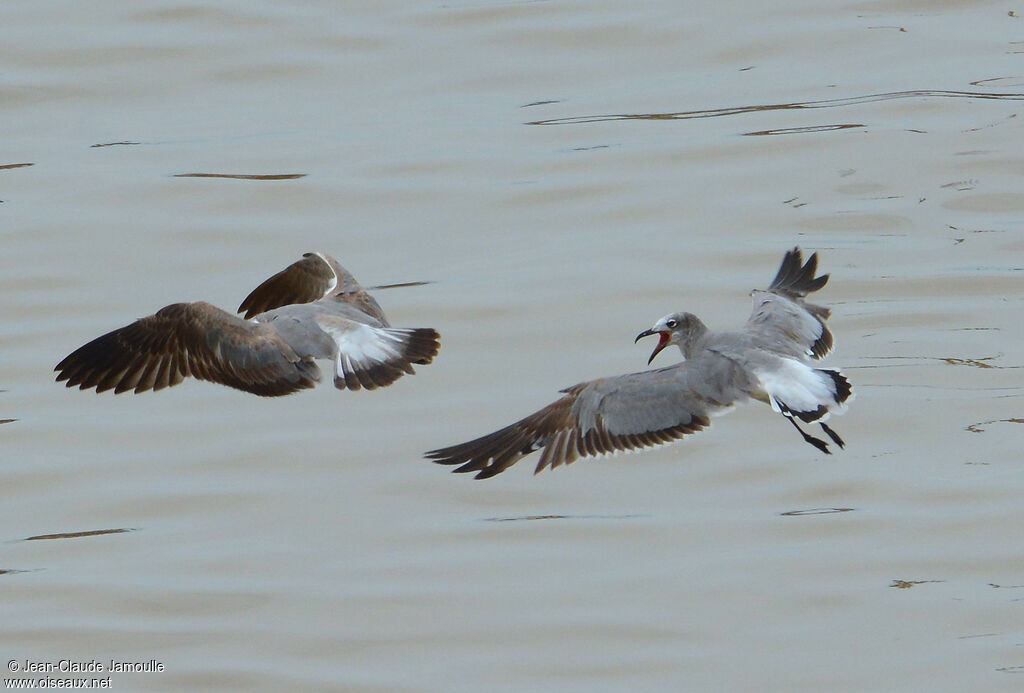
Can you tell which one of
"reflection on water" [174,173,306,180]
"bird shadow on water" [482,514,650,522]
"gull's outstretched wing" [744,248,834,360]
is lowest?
"bird shadow on water" [482,514,650,522]

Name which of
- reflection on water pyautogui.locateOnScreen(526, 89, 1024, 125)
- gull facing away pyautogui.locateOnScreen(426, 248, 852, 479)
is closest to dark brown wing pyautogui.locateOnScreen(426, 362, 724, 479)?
gull facing away pyautogui.locateOnScreen(426, 248, 852, 479)

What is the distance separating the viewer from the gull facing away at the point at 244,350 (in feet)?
25.1

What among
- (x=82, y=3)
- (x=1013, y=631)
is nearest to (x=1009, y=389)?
(x=1013, y=631)

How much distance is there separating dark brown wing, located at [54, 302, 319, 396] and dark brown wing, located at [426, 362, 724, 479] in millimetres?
851

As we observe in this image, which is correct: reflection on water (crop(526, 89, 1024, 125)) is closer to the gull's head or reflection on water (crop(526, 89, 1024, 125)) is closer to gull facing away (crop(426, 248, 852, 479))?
the gull's head

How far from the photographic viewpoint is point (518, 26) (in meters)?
15.2

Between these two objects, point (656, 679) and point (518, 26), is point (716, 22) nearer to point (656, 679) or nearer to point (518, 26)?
point (518, 26)

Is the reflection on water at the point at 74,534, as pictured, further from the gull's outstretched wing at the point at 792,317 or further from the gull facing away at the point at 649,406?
the gull's outstretched wing at the point at 792,317

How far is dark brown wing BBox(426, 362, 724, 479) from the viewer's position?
7258 mm

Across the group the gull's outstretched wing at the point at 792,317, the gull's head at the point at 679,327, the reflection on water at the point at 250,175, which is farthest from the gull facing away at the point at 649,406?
the reflection on water at the point at 250,175

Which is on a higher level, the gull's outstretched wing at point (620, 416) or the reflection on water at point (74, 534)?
the gull's outstretched wing at point (620, 416)

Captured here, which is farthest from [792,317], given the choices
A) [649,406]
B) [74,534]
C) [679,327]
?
[74,534]

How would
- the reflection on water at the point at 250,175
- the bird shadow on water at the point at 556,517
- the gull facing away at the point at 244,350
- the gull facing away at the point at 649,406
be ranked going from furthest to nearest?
the reflection on water at the point at 250,175
the bird shadow on water at the point at 556,517
the gull facing away at the point at 244,350
the gull facing away at the point at 649,406

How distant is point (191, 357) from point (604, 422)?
6.09 ft
